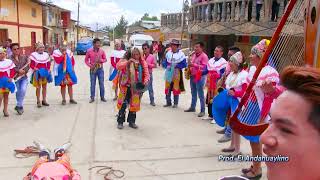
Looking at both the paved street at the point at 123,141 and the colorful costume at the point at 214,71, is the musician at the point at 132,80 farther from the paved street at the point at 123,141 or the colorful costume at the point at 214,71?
the colorful costume at the point at 214,71

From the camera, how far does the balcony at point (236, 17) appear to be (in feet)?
40.8

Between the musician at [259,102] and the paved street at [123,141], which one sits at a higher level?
the musician at [259,102]

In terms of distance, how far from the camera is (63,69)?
31.3 feet

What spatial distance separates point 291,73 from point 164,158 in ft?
15.7

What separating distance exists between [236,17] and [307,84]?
44.4 ft

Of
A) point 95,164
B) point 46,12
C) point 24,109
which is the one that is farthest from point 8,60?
point 46,12

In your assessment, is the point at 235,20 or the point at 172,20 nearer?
the point at 235,20

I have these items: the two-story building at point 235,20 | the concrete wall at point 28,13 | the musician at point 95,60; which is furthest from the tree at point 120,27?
the musician at point 95,60

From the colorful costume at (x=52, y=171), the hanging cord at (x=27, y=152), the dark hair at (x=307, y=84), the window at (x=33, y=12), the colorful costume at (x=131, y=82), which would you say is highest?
the window at (x=33, y=12)

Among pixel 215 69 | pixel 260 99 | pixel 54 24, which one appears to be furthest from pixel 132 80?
pixel 54 24

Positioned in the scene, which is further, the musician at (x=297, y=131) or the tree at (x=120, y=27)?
the tree at (x=120, y=27)

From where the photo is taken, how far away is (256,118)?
4.06m

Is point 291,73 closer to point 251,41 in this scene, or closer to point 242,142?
point 242,142

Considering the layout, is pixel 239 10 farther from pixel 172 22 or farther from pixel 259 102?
pixel 172 22
